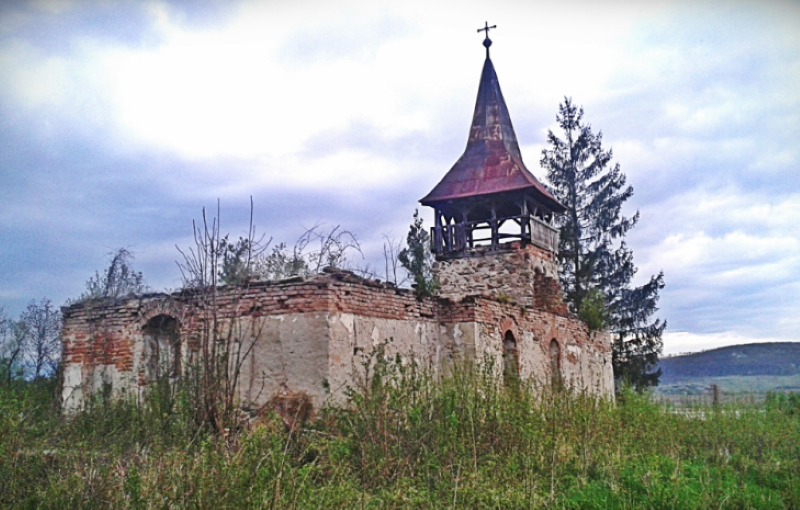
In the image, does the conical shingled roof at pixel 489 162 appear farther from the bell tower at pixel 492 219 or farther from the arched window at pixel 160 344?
the arched window at pixel 160 344

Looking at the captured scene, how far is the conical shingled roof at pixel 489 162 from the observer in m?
19.0

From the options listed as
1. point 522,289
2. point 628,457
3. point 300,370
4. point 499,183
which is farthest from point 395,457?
point 499,183

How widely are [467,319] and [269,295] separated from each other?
380 cm

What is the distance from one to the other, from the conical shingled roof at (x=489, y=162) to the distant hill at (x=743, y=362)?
57.6 ft

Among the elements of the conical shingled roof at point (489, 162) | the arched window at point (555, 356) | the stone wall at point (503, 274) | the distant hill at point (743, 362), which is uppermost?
the conical shingled roof at point (489, 162)

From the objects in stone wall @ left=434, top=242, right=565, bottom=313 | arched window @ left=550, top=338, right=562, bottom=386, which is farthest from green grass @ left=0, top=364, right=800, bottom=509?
stone wall @ left=434, top=242, right=565, bottom=313

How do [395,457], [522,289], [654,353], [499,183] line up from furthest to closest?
[654,353] < [499,183] < [522,289] < [395,457]

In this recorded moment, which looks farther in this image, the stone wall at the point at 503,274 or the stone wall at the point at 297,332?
the stone wall at the point at 503,274

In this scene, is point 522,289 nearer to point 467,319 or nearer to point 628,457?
point 467,319

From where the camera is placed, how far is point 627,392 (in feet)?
38.3

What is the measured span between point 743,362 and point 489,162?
77.5 feet

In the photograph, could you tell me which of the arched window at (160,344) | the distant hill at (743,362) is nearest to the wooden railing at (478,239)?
the arched window at (160,344)

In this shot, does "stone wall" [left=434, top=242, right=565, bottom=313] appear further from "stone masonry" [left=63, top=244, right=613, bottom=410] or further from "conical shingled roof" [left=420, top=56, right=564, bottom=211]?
"stone masonry" [left=63, top=244, right=613, bottom=410]

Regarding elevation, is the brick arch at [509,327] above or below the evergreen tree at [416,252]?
below
